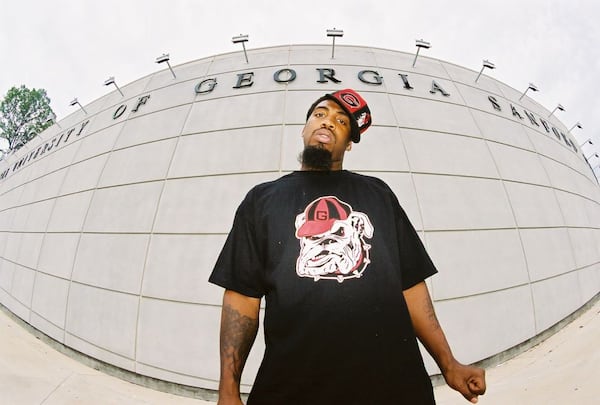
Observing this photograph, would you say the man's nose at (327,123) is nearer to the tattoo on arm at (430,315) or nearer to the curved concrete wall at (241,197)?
the tattoo on arm at (430,315)

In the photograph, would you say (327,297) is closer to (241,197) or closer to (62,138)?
(241,197)

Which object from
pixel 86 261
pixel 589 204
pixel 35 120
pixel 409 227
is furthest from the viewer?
pixel 35 120

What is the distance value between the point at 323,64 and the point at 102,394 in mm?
8104

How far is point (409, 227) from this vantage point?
165cm

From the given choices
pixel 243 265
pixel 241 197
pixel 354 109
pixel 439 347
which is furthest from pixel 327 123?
pixel 241 197

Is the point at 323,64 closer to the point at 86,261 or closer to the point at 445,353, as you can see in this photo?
the point at 445,353

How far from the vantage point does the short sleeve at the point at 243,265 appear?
1.40 metres

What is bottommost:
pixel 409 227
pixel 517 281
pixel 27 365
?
pixel 27 365

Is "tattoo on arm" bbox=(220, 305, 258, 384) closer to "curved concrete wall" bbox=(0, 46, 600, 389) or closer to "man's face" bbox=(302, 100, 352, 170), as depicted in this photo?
"man's face" bbox=(302, 100, 352, 170)

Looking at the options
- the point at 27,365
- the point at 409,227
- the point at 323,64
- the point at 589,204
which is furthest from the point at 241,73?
the point at 589,204

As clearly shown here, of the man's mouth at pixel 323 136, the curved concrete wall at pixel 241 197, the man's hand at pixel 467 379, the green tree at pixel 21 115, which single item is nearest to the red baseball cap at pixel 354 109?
the man's mouth at pixel 323 136

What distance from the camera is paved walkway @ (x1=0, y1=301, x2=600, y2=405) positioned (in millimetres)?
3607

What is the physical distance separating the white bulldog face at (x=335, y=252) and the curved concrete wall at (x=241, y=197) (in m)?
3.46

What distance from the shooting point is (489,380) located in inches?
163
